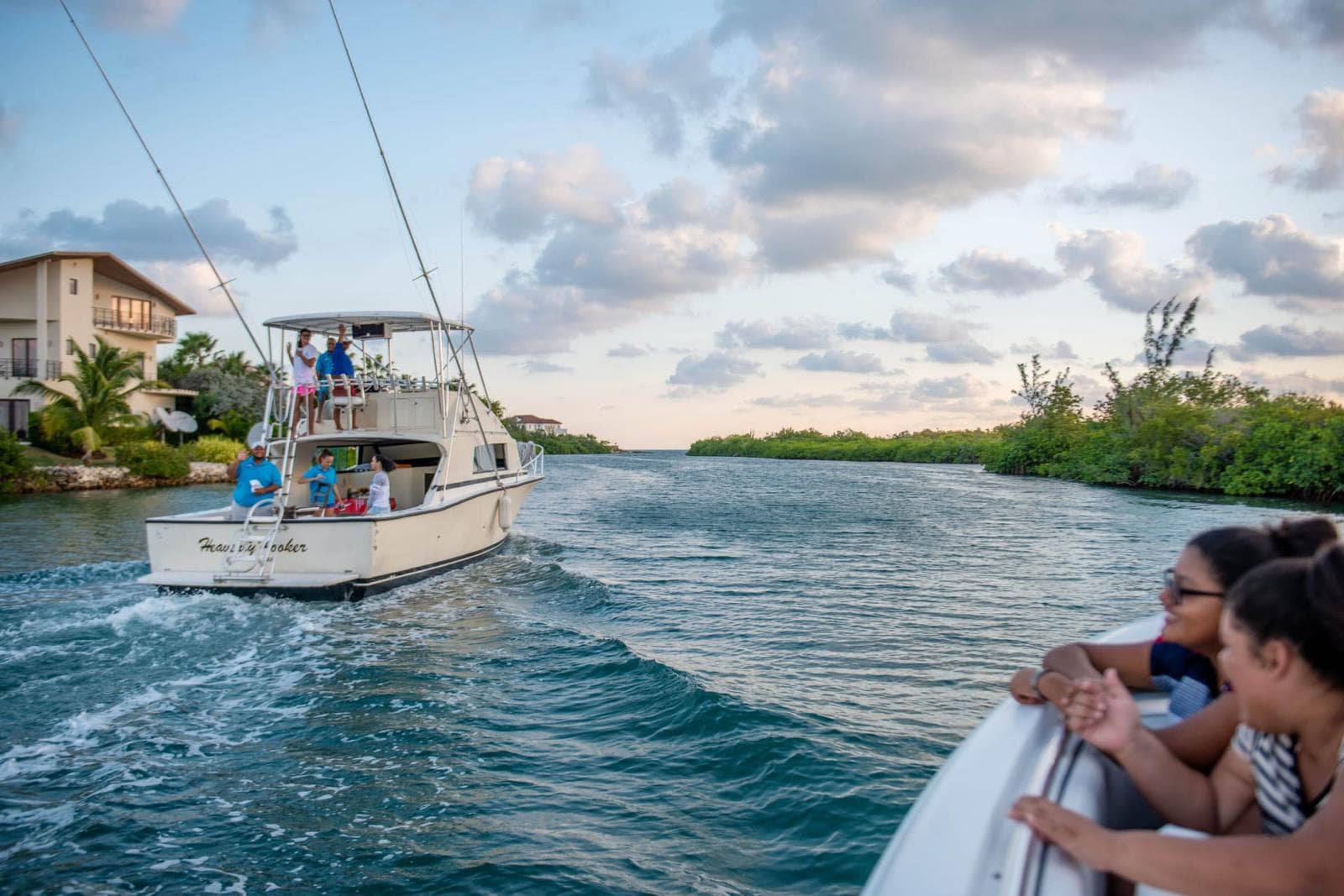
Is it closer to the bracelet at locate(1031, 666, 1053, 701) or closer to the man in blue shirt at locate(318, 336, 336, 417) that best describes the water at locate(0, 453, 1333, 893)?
the bracelet at locate(1031, 666, 1053, 701)

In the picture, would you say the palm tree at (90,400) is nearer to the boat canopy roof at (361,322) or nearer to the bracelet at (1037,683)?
the boat canopy roof at (361,322)

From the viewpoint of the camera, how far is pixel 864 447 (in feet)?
298

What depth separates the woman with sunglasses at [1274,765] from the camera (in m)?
1.63

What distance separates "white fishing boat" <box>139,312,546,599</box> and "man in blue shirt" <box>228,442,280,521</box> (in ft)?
0.34

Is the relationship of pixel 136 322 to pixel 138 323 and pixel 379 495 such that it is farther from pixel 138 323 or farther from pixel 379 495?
pixel 379 495

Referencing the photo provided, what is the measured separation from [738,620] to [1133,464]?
35.7m

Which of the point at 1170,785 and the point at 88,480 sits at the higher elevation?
the point at 1170,785

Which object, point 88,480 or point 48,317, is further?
point 48,317

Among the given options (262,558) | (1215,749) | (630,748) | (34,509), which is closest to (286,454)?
Answer: (262,558)

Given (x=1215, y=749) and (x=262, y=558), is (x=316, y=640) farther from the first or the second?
(x=1215, y=749)

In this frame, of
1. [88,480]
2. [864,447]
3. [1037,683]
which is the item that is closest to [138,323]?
[88,480]

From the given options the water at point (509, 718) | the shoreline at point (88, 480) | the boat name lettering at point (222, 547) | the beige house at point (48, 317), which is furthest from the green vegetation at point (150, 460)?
the boat name lettering at point (222, 547)

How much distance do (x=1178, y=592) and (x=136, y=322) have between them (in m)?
51.8

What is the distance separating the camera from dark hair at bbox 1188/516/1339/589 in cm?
223
